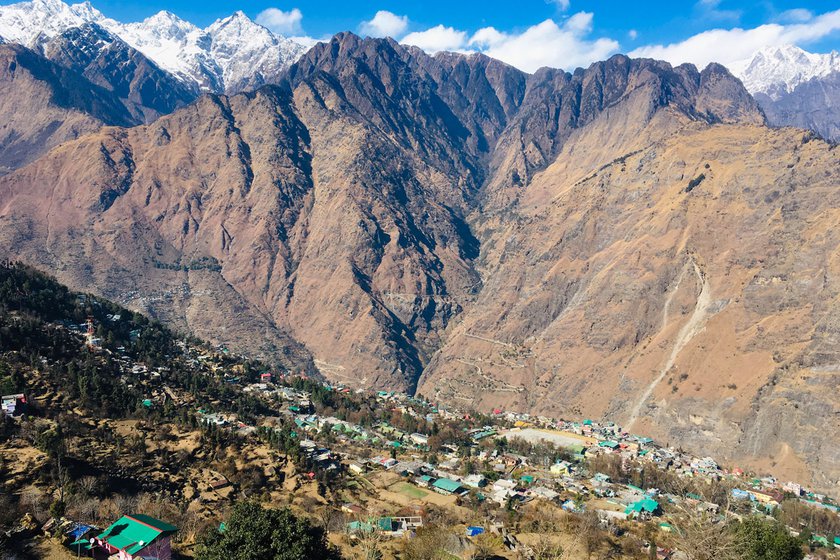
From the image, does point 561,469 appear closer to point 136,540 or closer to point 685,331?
point 685,331

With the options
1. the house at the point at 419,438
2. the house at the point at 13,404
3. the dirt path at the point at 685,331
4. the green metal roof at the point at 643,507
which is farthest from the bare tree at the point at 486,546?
the dirt path at the point at 685,331

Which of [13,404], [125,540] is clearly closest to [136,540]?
[125,540]

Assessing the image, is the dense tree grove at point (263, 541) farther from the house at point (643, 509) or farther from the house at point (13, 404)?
the house at point (643, 509)

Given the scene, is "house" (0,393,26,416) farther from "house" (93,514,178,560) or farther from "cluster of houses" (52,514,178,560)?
"house" (93,514,178,560)

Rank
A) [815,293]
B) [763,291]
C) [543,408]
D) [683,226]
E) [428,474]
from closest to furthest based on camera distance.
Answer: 1. [428,474]
2. [815,293]
3. [763,291]
4. [543,408]
5. [683,226]

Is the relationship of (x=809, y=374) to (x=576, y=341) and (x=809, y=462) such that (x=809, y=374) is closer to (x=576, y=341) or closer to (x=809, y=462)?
(x=809, y=462)

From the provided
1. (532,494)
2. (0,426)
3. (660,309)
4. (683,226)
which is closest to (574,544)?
(532,494)
